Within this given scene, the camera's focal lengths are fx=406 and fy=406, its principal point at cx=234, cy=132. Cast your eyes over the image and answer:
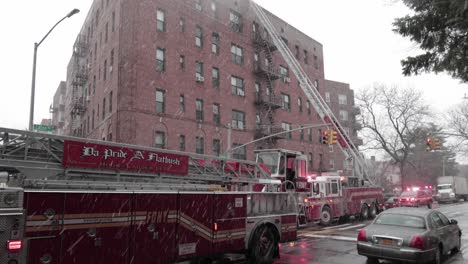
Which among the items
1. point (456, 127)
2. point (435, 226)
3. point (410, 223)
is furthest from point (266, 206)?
point (456, 127)

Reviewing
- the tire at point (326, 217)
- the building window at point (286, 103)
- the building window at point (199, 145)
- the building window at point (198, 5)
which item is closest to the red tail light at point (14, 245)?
the tire at point (326, 217)

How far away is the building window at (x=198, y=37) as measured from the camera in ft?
102

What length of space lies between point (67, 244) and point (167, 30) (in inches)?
962

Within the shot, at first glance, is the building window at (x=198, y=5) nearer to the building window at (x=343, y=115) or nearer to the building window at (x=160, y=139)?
the building window at (x=160, y=139)

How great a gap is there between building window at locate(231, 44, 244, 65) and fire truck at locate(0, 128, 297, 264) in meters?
24.7

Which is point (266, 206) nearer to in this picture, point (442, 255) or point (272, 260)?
point (272, 260)

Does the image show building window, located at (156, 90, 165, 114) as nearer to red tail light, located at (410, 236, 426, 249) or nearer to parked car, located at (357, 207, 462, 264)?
parked car, located at (357, 207, 462, 264)

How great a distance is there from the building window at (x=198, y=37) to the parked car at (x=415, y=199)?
19.4 meters

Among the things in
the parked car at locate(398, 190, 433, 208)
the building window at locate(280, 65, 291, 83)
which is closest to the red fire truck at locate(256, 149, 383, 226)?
the parked car at locate(398, 190, 433, 208)

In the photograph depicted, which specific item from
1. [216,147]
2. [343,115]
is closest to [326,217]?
[216,147]

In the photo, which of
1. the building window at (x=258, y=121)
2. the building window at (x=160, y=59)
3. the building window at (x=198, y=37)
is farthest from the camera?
A: the building window at (x=258, y=121)

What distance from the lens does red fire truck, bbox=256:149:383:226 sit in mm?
17891

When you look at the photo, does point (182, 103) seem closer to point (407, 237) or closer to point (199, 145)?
point (199, 145)

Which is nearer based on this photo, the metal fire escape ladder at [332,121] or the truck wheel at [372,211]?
the truck wheel at [372,211]
